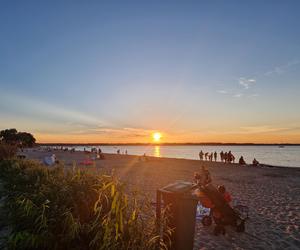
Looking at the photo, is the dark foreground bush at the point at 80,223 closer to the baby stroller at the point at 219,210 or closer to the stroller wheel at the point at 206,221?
the baby stroller at the point at 219,210

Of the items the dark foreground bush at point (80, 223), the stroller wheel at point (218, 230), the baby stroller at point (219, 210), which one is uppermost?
the dark foreground bush at point (80, 223)

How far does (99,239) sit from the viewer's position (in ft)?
9.96

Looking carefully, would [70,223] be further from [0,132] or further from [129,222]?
[0,132]

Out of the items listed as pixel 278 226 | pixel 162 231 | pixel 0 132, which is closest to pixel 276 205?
pixel 278 226

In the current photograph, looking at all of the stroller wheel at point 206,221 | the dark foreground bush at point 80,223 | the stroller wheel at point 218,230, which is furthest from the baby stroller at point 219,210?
the dark foreground bush at point 80,223

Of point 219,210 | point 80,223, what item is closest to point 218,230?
A: point 219,210

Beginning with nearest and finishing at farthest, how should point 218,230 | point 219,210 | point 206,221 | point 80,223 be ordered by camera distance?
point 80,223, point 218,230, point 219,210, point 206,221

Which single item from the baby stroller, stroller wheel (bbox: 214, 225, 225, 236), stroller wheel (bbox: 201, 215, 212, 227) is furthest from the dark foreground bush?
stroller wheel (bbox: 201, 215, 212, 227)

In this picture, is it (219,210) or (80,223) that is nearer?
(80,223)

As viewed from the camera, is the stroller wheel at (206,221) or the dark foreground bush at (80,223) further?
the stroller wheel at (206,221)

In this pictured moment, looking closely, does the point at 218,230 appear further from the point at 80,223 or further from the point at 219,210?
the point at 80,223

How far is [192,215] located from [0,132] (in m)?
129

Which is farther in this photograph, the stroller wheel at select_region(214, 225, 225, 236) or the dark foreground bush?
the stroller wheel at select_region(214, 225, 225, 236)

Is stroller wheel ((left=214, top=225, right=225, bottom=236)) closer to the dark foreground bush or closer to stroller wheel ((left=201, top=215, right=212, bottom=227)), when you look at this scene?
stroller wheel ((left=201, top=215, right=212, bottom=227))
